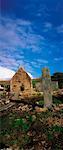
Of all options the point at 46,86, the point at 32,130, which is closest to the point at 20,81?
the point at 46,86

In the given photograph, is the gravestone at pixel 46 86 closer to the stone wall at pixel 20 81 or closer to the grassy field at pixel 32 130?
the grassy field at pixel 32 130

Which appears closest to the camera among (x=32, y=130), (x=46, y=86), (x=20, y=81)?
(x=32, y=130)

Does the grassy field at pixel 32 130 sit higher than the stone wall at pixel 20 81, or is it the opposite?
the stone wall at pixel 20 81

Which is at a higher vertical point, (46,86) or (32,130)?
(46,86)

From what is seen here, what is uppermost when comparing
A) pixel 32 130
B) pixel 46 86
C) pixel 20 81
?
pixel 20 81

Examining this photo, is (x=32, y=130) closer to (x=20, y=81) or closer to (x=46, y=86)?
(x=46, y=86)

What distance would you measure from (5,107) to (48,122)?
4.91 meters

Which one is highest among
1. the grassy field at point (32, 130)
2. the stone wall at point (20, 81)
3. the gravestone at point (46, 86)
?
the stone wall at point (20, 81)

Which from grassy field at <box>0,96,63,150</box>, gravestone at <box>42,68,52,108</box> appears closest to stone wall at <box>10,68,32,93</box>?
gravestone at <box>42,68,52,108</box>

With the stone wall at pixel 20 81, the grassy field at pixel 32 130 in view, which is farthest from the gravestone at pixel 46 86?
the stone wall at pixel 20 81

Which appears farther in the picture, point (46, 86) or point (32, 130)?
point (46, 86)

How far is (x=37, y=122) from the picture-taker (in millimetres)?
14141

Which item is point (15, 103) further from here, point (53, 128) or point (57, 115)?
point (53, 128)

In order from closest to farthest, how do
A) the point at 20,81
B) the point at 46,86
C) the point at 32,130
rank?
1. the point at 32,130
2. the point at 46,86
3. the point at 20,81
